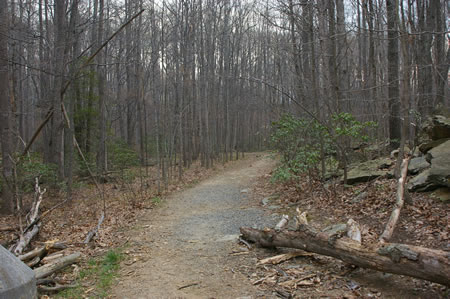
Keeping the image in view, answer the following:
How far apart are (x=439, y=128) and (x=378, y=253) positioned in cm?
525

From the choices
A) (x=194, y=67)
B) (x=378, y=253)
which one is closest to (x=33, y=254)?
(x=378, y=253)

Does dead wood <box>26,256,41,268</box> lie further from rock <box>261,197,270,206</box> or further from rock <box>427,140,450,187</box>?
rock <box>427,140,450,187</box>

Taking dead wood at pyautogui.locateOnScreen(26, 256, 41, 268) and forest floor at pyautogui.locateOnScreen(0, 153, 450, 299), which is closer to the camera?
forest floor at pyautogui.locateOnScreen(0, 153, 450, 299)

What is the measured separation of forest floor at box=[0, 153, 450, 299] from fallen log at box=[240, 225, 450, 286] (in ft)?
0.76

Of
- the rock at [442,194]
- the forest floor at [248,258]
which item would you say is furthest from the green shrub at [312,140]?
the rock at [442,194]

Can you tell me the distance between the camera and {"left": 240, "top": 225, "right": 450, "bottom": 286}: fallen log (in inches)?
136

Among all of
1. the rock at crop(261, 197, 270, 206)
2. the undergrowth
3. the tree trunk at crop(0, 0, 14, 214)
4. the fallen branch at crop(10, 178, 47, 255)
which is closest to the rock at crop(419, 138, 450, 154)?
the rock at crop(261, 197, 270, 206)

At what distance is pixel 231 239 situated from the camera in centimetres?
643

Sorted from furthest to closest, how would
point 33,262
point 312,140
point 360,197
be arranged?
point 312,140, point 360,197, point 33,262

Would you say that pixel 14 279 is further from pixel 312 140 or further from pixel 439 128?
pixel 439 128

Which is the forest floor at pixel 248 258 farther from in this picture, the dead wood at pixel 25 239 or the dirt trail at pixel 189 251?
the dead wood at pixel 25 239

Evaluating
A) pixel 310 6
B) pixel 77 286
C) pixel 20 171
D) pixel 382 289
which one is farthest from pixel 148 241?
pixel 310 6

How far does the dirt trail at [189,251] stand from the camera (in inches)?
177

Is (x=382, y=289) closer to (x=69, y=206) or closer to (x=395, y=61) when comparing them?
(x=395, y=61)
